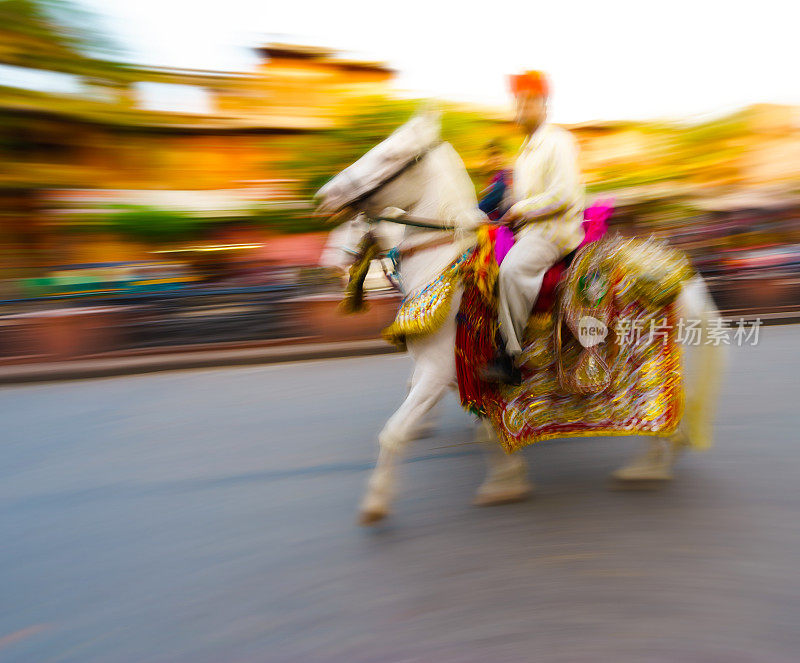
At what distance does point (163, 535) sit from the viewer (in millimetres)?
2797

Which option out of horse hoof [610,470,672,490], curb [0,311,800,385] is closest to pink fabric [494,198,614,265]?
horse hoof [610,470,672,490]

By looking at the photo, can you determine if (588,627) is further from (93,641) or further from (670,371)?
(93,641)

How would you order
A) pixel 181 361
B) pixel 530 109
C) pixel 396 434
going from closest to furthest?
pixel 396 434 < pixel 530 109 < pixel 181 361

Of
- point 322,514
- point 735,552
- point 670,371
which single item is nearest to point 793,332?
point 670,371

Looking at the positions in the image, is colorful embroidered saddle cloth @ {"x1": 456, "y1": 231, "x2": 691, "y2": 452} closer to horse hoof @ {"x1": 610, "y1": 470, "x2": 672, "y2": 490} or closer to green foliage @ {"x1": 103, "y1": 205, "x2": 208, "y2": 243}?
horse hoof @ {"x1": 610, "y1": 470, "x2": 672, "y2": 490}

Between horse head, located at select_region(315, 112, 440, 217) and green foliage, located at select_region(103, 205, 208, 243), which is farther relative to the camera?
green foliage, located at select_region(103, 205, 208, 243)

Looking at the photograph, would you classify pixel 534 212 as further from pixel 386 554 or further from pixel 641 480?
pixel 386 554

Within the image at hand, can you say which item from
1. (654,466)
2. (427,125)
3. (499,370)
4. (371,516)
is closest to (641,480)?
(654,466)

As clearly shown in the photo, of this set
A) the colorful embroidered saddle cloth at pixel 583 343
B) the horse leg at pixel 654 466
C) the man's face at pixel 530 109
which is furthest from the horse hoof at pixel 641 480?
the man's face at pixel 530 109

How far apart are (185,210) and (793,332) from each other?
1073 centimetres

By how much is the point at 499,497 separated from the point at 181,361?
483cm

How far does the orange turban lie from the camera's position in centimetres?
269

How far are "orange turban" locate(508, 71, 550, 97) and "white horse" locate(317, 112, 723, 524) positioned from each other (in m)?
0.35

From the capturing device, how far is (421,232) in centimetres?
272
